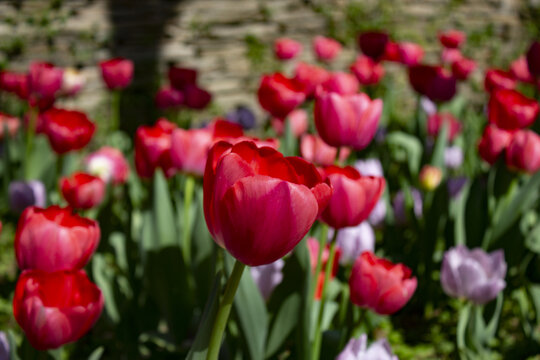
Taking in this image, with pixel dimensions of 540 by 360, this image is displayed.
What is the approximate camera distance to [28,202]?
1631 millimetres

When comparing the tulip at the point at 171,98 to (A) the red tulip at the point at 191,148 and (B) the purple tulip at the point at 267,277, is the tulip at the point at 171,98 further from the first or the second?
(B) the purple tulip at the point at 267,277

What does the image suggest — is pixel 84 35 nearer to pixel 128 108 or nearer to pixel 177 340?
pixel 128 108

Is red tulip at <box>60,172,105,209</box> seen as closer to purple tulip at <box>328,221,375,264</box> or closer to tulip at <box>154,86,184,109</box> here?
purple tulip at <box>328,221,375,264</box>

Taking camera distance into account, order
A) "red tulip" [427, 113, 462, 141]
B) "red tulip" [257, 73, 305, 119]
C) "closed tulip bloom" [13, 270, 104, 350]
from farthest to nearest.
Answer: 1. "red tulip" [427, 113, 462, 141]
2. "red tulip" [257, 73, 305, 119]
3. "closed tulip bloom" [13, 270, 104, 350]

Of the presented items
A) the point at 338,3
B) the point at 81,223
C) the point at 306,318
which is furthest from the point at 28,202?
the point at 338,3

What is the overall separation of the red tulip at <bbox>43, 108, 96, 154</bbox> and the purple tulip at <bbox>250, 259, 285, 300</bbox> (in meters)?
0.67

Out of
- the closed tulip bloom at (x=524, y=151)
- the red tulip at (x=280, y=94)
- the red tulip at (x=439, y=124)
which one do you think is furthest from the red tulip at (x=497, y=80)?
the red tulip at (x=280, y=94)

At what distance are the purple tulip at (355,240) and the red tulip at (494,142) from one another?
441 millimetres

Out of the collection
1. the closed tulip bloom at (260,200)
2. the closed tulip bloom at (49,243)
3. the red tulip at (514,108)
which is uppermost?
the closed tulip bloom at (260,200)

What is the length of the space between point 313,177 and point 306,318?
451mm

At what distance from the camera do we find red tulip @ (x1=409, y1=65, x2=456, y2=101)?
6.84 ft

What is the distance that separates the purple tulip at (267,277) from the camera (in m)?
1.10

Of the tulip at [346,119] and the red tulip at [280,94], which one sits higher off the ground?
the tulip at [346,119]

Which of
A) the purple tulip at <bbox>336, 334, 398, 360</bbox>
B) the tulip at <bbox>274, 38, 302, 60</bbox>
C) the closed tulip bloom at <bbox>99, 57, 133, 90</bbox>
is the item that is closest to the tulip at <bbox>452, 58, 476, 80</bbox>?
the tulip at <bbox>274, 38, 302, 60</bbox>
